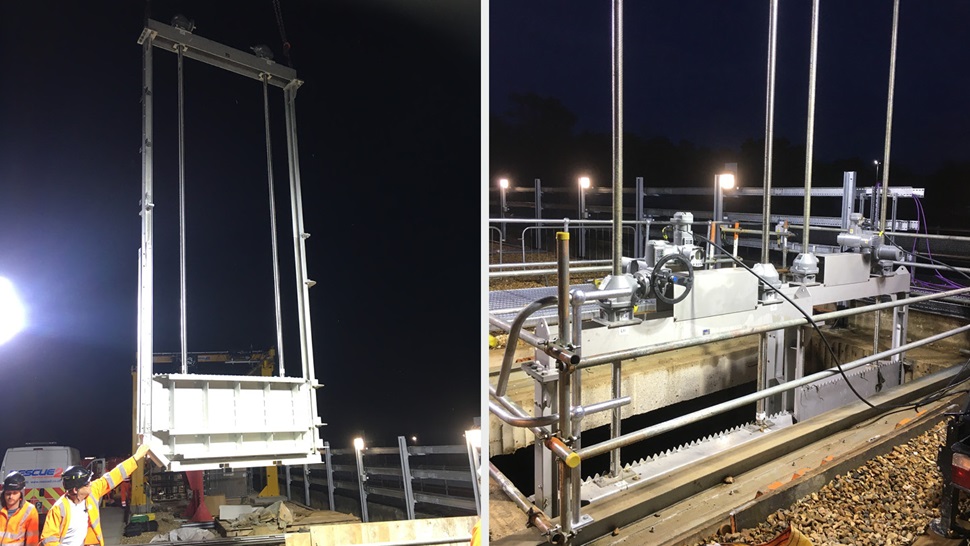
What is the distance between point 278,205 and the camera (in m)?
1.36

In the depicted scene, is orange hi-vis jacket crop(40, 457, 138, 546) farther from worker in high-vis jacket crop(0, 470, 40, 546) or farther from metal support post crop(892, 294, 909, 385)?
metal support post crop(892, 294, 909, 385)

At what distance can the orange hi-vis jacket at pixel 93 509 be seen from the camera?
109 centimetres

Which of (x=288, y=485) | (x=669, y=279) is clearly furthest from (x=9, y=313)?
(x=669, y=279)

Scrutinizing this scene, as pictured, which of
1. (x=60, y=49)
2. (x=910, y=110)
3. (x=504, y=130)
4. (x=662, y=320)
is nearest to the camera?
(x=60, y=49)

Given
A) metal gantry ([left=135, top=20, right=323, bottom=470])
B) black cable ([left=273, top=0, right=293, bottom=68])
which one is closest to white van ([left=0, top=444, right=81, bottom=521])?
metal gantry ([left=135, top=20, right=323, bottom=470])

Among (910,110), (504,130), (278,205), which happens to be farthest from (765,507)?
(910,110)

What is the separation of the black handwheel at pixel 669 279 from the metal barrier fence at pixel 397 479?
1.42 m

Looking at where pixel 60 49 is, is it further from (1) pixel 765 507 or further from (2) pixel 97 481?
(1) pixel 765 507

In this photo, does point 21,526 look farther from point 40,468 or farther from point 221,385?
point 221,385

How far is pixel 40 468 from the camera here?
1.09 metres

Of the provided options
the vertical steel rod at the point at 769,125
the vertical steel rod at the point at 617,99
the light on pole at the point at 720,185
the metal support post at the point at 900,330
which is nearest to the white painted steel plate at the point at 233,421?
the vertical steel rod at the point at 617,99

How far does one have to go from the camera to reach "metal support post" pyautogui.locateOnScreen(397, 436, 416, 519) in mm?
1377

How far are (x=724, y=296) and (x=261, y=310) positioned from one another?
2244 millimetres

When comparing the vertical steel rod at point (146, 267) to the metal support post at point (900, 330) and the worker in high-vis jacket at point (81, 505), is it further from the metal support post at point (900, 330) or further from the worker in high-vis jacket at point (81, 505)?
the metal support post at point (900, 330)
